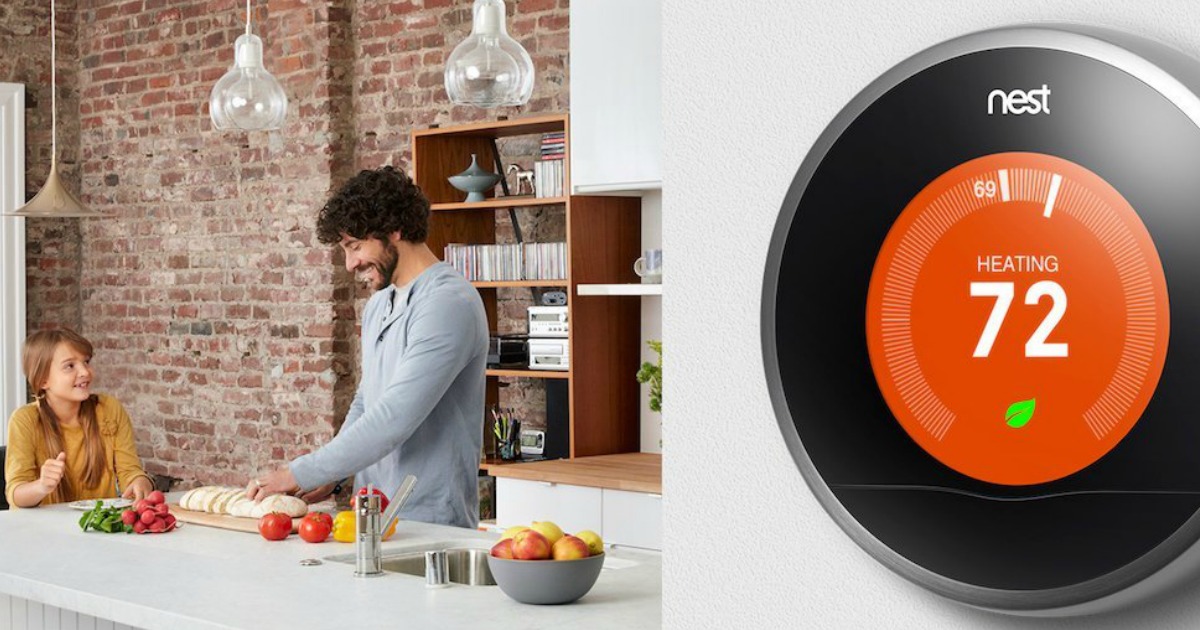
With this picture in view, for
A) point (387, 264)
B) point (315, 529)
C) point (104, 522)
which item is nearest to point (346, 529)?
point (315, 529)

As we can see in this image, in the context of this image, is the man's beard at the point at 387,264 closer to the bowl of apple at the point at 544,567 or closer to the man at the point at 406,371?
the man at the point at 406,371

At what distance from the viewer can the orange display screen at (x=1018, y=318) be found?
0.96 metres

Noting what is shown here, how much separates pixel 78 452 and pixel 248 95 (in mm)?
1269

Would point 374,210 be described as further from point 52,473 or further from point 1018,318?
point 1018,318

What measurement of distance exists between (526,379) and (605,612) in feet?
10.7

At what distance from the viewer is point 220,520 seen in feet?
11.1

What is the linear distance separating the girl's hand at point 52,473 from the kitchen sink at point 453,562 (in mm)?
1165

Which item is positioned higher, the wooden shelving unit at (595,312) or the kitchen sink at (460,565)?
the wooden shelving unit at (595,312)

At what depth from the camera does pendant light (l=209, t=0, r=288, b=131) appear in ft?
11.9

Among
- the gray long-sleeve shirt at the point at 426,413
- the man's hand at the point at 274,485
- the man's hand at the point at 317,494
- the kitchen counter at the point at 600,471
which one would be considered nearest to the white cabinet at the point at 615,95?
the kitchen counter at the point at 600,471

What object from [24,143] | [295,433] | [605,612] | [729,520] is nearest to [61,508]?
[605,612]

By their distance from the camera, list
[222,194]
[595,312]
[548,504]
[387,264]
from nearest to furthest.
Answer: [387,264] < [548,504] < [595,312] < [222,194]

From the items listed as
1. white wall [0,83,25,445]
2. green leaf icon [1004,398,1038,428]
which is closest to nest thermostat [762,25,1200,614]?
green leaf icon [1004,398,1038,428]

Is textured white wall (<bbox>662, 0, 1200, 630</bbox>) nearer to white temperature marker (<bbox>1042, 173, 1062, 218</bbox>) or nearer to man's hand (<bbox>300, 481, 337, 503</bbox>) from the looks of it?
white temperature marker (<bbox>1042, 173, 1062, 218</bbox>)
